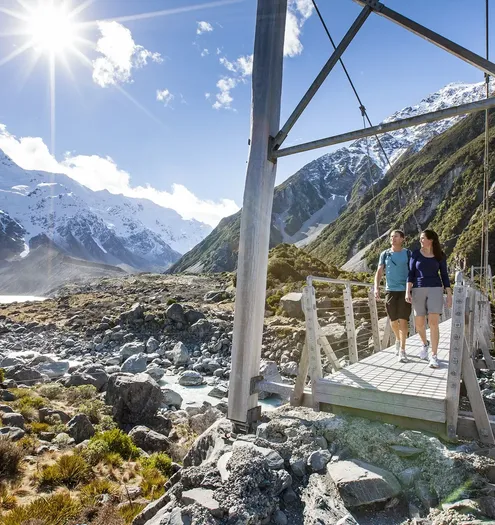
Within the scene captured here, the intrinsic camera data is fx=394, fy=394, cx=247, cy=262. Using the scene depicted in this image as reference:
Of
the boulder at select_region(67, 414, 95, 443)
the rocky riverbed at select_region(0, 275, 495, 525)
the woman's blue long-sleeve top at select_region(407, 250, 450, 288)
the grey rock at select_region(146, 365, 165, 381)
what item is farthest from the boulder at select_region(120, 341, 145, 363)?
the woman's blue long-sleeve top at select_region(407, 250, 450, 288)

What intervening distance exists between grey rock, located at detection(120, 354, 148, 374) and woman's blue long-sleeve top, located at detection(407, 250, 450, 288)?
12.6 m

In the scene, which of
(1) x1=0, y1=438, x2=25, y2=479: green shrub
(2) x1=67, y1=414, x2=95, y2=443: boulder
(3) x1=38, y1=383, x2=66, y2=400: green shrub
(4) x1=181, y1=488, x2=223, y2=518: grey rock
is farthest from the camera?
(3) x1=38, y1=383, x2=66, y2=400: green shrub

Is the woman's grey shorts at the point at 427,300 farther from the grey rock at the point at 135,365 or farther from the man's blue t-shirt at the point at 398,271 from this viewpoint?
the grey rock at the point at 135,365

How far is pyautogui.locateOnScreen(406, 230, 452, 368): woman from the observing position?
205 inches

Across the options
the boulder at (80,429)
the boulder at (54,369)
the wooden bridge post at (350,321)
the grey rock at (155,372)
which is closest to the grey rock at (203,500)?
the wooden bridge post at (350,321)

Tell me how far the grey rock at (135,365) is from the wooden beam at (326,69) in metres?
13.2

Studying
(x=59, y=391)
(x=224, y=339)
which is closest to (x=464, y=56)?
(x=59, y=391)

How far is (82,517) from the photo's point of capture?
199 inches

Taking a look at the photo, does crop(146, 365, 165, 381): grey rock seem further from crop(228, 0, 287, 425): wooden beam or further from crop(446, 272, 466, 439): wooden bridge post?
crop(446, 272, 466, 439): wooden bridge post

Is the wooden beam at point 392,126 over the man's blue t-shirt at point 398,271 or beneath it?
over

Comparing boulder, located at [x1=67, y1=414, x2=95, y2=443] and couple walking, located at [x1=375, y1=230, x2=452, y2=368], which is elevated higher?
couple walking, located at [x1=375, y1=230, x2=452, y2=368]

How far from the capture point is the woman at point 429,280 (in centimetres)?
520

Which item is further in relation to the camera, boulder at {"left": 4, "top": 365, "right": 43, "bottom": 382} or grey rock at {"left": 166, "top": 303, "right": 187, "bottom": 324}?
grey rock at {"left": 166, "top": 303, "right": 187, "bottom": 324}

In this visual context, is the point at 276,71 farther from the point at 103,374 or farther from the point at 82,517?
the point at 103,374
